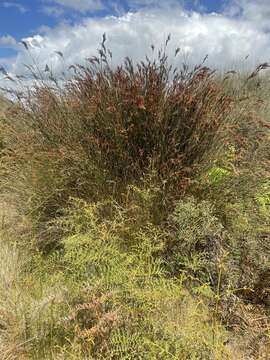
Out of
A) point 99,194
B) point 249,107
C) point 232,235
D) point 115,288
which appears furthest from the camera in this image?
point 249,107

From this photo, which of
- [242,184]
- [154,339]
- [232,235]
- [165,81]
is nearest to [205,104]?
[165,81]

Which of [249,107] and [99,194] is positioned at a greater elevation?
[249,107]

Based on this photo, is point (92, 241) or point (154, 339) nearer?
point (154, 339)

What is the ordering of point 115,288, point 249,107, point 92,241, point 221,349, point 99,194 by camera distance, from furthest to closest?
point 249,107, point 99,194, point 92,241, point 115,288, point 221,349

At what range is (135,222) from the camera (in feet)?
13.1

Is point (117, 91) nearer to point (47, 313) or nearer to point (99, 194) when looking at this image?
point (99, 194)

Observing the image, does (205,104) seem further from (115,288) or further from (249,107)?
(115,288)

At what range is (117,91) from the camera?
14.6 ft

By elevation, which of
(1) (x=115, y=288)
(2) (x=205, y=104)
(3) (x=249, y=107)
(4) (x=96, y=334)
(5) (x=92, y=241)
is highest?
(3) (x=249, y=107)

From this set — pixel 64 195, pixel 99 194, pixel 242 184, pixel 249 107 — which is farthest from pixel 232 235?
pixel 249 107

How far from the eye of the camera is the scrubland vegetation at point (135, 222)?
9.66 feet

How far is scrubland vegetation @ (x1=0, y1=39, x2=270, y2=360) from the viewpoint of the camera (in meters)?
2.94

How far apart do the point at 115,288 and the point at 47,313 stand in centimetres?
46

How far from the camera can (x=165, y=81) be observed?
4508mm
